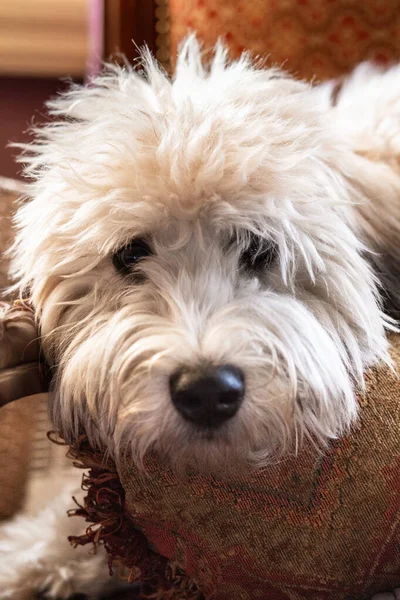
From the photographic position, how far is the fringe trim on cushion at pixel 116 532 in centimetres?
93

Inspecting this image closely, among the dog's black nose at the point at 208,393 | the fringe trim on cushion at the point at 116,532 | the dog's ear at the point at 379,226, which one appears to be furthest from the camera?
the dog's ear at the point at 379,226

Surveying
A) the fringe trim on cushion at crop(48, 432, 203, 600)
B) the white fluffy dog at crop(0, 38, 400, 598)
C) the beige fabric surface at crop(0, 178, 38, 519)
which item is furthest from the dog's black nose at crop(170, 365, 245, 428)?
the beige fabric surface at crop(0, 178, 38, 519)

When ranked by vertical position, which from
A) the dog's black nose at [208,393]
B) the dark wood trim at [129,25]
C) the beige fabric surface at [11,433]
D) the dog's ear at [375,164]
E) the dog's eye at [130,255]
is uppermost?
the dark wood trim at [129,25]

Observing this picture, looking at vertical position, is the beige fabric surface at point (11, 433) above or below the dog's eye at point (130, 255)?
below

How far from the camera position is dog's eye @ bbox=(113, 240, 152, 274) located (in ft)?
3.29

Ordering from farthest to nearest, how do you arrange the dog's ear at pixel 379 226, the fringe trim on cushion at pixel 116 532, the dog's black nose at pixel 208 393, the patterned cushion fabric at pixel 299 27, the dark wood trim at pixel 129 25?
the dark wood trim at pixel 129 25, the patterned cushion fabric at pixel 299 27, the dog's ear at pixel 379 226, the fringe trim on cushion at pixel 116 532, the dog's black nose at pixel 208 393

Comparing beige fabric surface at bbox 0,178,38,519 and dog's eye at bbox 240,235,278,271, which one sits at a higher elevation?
dog's eye at bbox 240,235,278,271

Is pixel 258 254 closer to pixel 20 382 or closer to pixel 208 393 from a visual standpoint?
pixel 208 393

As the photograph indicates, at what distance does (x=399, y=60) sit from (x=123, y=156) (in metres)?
1.12

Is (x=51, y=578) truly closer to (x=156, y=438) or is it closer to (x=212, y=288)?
(x=156, y=438)

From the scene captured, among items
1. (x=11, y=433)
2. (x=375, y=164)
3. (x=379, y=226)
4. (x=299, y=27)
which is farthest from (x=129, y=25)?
(x=11, y=433)

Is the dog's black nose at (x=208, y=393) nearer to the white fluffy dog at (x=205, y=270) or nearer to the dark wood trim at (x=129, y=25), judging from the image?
the white fluffy dog at (x=205, y=270)

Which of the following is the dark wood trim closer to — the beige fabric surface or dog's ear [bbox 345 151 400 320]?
the beige fabric surface

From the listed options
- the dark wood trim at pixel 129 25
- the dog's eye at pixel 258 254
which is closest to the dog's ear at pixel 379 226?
the dog's eye at pixel 258 254
